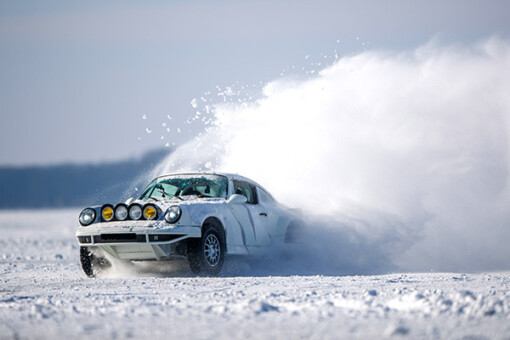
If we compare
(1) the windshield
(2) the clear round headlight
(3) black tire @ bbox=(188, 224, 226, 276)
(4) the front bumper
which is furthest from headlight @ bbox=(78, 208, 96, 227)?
(3) black tire @ bbox=(188, 224, 226, 276)

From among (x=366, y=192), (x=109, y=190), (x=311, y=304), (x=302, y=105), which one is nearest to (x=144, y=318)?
(x=311, y=304)

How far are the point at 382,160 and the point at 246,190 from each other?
202 inches

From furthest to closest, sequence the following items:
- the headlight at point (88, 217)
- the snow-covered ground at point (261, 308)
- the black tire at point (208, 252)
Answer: the headlight at point (88, 217)
the black tire at point (208, 252)
the snow-covered ground at point (261, 308)

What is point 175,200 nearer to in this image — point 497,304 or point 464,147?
point 497,304

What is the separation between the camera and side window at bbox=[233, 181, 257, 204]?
1101 cm

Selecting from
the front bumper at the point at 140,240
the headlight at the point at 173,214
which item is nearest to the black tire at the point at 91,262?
the front bumper at the point at 140,240

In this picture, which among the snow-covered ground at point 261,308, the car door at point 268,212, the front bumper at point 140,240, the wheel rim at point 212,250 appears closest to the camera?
the snow-covered ground at point 261,308

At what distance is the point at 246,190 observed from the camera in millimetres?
11219

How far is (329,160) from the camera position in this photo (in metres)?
15.7

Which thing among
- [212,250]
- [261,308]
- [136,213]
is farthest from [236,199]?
[261,308]

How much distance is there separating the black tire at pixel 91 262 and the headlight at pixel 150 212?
110 cm

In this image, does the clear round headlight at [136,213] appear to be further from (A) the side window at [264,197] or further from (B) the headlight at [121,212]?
(A) the side window at [264,197]

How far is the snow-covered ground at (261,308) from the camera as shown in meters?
5.29

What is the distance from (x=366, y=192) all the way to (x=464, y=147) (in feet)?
8.31
